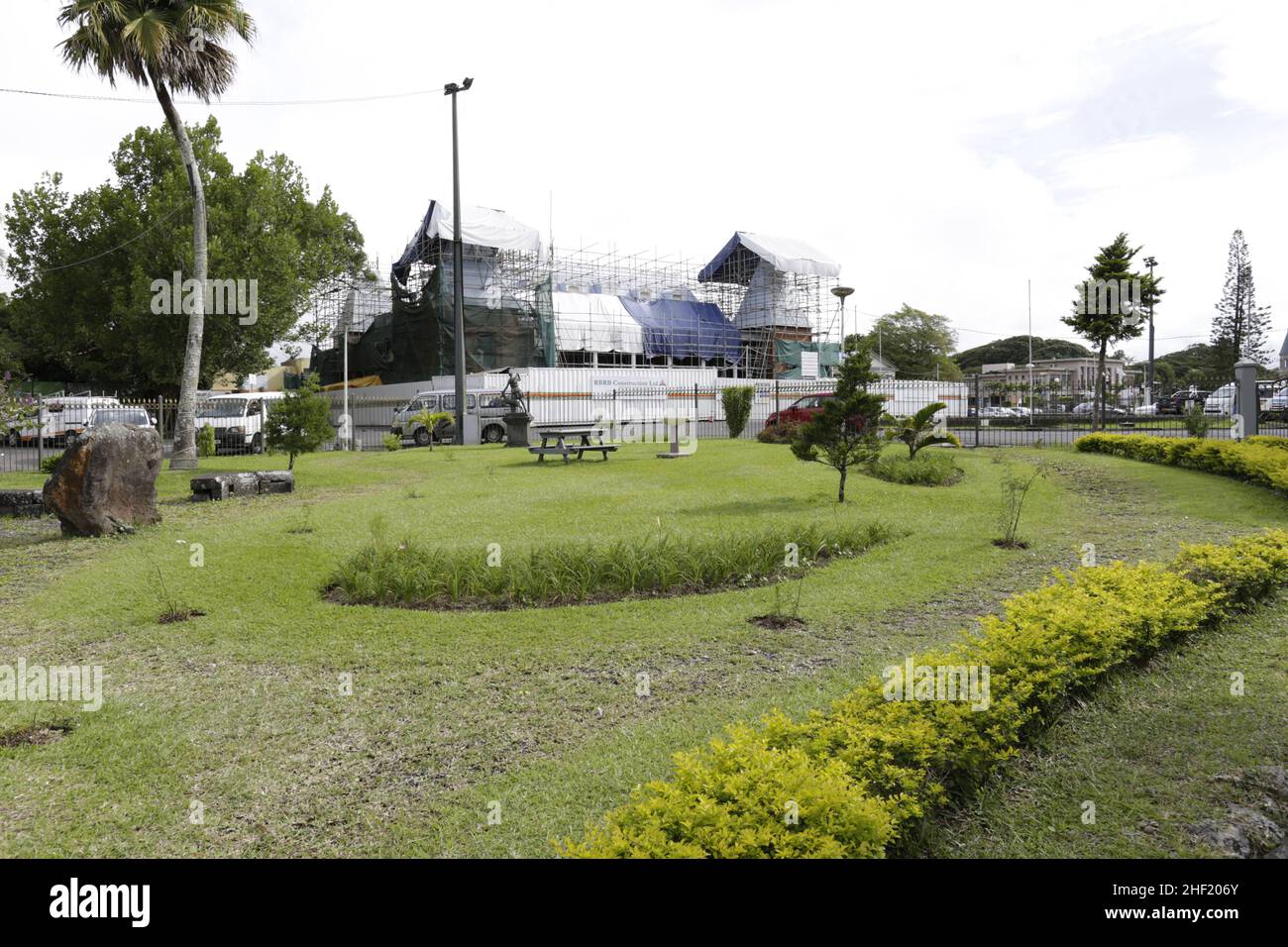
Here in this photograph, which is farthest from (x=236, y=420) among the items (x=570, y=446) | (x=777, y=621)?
(x=777, y=621)

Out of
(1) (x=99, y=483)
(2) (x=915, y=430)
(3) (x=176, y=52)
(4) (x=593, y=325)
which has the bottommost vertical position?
(1) (x=99, y=483)

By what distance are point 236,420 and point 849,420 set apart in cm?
2092

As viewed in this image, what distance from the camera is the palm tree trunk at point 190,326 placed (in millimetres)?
17750

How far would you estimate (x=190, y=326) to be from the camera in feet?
59.5

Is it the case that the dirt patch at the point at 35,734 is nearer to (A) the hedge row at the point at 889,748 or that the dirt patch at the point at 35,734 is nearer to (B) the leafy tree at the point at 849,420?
(A) the hedge row at the point at 889,748

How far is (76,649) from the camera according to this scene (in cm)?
584

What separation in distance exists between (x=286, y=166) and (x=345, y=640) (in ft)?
114

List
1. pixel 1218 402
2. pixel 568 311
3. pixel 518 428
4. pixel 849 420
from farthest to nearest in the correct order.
Result: pixel 568 311, pixel 1218 402, pixel 518 428, pixel 849 420

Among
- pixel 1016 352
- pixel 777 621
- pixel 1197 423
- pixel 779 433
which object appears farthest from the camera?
pixel 1016 352

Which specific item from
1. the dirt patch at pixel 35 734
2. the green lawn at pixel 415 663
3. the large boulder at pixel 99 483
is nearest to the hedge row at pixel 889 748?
the green lawn at pixel 415 663

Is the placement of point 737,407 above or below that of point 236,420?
above

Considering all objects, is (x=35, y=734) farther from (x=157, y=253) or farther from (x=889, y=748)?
(x=157, y=253)
